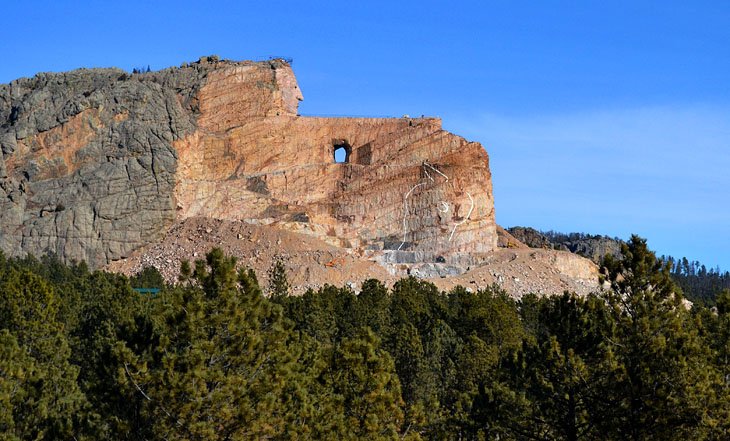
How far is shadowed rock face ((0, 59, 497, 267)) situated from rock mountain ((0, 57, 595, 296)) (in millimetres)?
123

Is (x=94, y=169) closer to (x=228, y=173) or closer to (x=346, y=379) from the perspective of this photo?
(x=228, y=173)

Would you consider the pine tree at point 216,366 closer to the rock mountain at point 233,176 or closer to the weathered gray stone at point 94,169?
the rock mountain at point 233,176

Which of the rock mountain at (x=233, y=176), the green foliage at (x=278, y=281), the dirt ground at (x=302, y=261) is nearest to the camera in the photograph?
the green foliage at (x=278, y=281)

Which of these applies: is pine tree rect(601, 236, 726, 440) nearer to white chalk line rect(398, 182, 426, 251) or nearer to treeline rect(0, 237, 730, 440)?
treeline rect(0, 237, 730, 440)

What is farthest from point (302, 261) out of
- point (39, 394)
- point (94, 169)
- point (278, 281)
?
point (39, 394)

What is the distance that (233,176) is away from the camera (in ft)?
367

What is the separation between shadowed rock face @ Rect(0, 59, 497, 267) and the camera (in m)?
108

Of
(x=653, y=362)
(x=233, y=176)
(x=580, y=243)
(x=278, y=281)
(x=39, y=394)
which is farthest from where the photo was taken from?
(x=580, y=243)

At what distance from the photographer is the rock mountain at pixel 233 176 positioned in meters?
108

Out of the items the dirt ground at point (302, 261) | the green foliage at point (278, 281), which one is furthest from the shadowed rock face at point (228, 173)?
the green foliage at point (278, 281)

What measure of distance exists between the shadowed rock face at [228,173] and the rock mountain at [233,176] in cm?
12

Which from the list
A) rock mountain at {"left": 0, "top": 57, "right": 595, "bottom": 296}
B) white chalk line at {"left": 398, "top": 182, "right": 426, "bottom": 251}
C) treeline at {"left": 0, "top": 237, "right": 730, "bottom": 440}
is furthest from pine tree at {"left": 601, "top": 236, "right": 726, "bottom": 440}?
white chalk line at {"left": 398, "top": 182, "right": 426, "bottom": 251}

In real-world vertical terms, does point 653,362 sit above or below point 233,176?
below

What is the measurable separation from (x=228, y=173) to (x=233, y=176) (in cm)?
79
